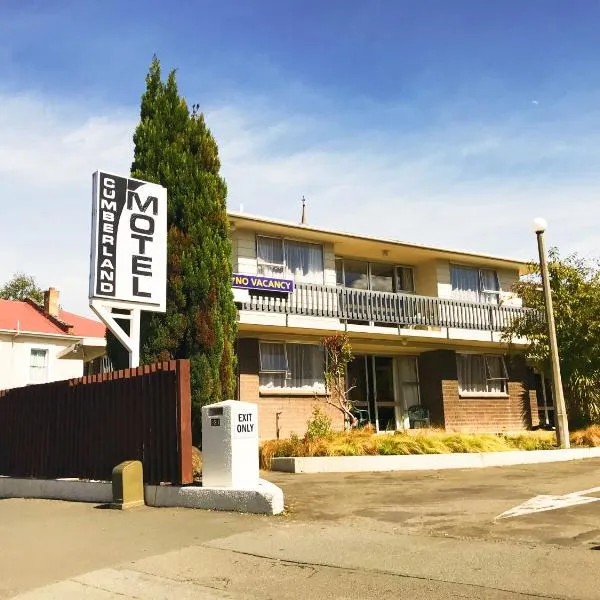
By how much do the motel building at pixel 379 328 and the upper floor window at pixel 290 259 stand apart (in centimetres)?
3

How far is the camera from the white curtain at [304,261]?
62.1 ft

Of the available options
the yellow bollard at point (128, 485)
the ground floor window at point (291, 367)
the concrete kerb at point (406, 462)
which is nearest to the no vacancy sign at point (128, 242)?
the yellow bollard at point (128, 485)

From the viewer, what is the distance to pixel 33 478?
11.9 meters

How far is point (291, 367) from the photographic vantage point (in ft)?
59.3

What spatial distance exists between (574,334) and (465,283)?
474 centimetres

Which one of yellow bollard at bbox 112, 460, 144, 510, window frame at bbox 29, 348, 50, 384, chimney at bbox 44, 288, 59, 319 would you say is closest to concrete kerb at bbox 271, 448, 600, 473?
yellow bollard at bbox 112, 460, 144, 510

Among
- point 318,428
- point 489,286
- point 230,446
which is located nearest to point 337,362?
point 318,428

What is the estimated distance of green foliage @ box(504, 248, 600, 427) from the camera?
18359 millimetres

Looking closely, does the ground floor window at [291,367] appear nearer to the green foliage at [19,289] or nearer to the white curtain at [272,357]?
the white curtain at [272,357]

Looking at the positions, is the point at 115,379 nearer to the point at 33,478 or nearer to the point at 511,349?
the point at 33,478

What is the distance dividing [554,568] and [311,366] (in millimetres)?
13316

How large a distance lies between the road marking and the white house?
21.0 m

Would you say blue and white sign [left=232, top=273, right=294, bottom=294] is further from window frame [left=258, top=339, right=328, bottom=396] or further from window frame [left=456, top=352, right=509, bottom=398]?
window frame [left=456, top=352, right=509, bottom=398]

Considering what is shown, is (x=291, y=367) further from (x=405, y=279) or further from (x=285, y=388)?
(x=405, y=279)
